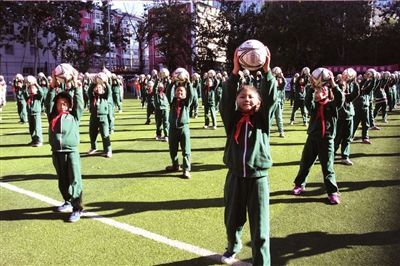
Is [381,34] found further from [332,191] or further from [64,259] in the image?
[64,259]

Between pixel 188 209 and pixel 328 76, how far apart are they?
3.10 meters

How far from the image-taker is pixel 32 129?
43.4 feet

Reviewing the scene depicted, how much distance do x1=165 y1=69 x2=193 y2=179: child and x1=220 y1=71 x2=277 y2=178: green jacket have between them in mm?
4502

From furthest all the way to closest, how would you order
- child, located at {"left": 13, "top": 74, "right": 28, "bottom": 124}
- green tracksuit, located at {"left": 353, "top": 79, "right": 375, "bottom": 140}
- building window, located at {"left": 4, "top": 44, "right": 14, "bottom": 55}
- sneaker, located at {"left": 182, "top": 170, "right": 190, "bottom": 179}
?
building window, located at {"left": 4, "top": 44, "right": 14, "bottom": 55}
child, located at {"left": 13, "top": 74, "right": 28, "bottom": 124}
green tracksuit, located at {"left": 353, "top": 79, "right": 375, "bottom": 140}
sneaker, located at {"left": 182, "top": 170, "right": 190, "bottom": 179}

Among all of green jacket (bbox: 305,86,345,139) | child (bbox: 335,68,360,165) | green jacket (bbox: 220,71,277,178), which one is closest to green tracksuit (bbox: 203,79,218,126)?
child (bbox: 335,68,360,165)

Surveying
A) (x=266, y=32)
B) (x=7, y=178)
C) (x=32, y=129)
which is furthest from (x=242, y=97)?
(x=266, y=32)

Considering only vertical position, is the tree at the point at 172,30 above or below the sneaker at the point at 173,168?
above

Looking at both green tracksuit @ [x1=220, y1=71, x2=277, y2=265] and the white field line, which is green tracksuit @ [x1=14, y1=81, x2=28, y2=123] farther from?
green tracksuit @ [x1=220, y1=71, x2=277, y2=265]

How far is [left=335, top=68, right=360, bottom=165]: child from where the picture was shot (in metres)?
9.26

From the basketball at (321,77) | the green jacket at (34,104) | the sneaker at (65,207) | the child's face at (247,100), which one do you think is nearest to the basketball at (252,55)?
the child's face at (247,100)

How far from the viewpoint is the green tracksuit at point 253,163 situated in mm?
4230

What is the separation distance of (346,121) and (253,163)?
600 cm

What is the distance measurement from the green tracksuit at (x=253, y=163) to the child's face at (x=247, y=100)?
62 mm

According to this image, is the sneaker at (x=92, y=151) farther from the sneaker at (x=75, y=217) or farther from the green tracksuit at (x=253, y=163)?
the green tracksuit at (x=253, y=163)
